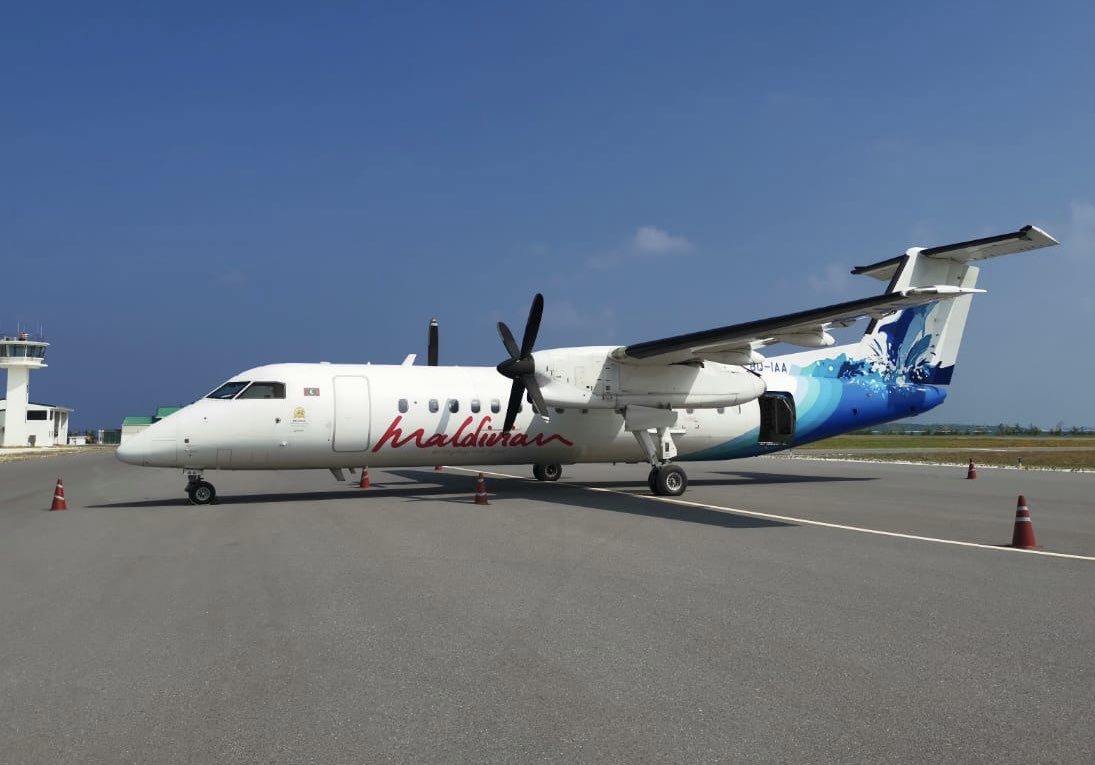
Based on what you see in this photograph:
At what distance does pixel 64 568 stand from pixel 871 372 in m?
20.5

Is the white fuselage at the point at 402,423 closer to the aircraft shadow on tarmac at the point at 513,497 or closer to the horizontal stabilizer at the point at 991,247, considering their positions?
the aircraft shadow on tarmac at the point at 513,497

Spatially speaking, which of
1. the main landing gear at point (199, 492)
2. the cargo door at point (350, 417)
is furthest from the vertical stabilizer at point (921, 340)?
the main landing gear at point (199, 492)

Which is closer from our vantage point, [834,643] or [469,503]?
[834,643]

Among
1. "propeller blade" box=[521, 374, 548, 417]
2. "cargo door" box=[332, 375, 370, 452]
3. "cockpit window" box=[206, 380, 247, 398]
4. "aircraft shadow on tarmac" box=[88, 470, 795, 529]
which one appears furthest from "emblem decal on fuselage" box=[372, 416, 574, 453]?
"cockpit window" box=[206, 380, 247, 398]

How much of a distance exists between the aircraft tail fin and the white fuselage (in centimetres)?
511

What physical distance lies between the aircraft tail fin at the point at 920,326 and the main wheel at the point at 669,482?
25.8ft

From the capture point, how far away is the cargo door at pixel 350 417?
57.5 ft

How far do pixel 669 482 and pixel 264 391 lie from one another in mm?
9312

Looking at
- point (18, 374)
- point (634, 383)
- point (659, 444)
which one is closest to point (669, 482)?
point (659, 444)

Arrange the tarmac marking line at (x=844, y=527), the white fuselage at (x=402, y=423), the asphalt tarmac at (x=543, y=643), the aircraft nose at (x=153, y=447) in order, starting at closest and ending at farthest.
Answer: the asphalt tarmac at (x=543, y=643)
the tarmac marking line at (x=844, y=527)
the aircraft nose at (x=153, y=447)
the white fuselage at (x=402, y=423)

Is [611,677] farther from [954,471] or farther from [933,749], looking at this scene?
[954,471]

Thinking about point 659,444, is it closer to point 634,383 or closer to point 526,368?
point 634,383

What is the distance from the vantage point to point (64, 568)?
30.3ft

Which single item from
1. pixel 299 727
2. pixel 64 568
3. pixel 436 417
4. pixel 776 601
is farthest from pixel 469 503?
pixel 299 727
